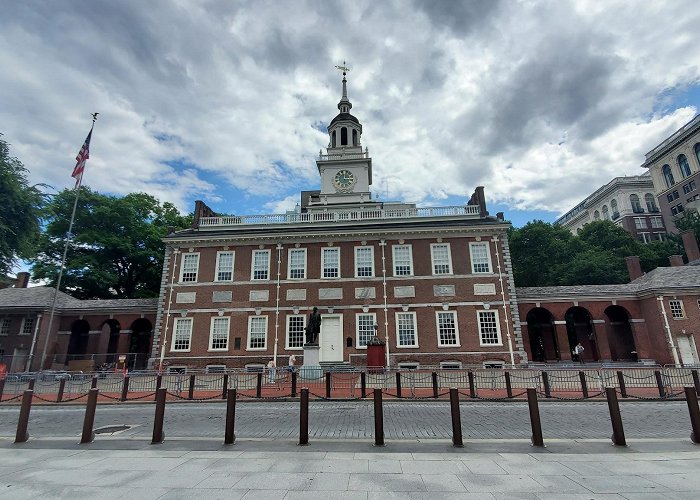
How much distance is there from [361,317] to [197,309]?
12003 millimetres

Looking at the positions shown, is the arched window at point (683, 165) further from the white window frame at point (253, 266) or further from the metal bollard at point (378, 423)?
the metal bollard at point (378, 423)

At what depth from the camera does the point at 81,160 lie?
75.4ft

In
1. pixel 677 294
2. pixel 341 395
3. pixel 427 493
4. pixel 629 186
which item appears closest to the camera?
pixel 427 493

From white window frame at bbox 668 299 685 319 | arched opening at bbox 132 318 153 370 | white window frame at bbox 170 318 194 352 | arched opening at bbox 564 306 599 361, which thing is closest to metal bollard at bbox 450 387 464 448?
white window frame at bbox 170 318 194 352

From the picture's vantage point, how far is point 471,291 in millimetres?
26266

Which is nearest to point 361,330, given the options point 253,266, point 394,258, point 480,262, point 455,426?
point 394,258

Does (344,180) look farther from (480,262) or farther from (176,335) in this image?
(176,335)

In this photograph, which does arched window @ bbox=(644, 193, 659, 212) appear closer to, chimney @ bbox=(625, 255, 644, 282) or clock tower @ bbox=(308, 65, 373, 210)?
chimney @ bbox=(625, 255, 644, 282)

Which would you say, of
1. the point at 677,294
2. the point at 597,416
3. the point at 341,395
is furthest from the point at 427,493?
the point at 677,294

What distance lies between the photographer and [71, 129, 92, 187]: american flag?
2261 centimetres

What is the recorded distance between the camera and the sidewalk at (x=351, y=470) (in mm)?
5078

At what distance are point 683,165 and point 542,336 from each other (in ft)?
184

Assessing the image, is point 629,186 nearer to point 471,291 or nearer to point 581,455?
point 471,291

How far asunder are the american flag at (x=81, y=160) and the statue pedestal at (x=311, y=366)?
17.3m
